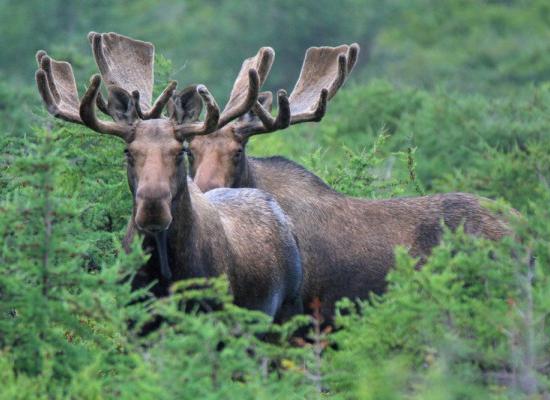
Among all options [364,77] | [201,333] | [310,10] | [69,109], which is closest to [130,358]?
[201,333]

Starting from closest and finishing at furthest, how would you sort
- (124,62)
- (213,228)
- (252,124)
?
(213,228), (124,62), (252,124)

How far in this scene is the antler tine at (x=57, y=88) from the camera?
1001 cm

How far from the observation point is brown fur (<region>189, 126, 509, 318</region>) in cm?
1133

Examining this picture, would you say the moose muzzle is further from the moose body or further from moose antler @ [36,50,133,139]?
the moose body

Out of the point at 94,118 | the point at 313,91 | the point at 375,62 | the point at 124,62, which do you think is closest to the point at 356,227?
the point at 313,91

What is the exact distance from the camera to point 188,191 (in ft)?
31.1

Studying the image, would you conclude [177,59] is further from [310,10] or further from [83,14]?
[310,10]

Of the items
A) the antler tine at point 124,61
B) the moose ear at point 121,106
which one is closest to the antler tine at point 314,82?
the antler tine at point 124,61

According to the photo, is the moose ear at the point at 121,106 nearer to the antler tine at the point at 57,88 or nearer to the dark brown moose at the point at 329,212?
the antler tine at the point at 57,88

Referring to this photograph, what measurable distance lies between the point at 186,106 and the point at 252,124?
7.92ft

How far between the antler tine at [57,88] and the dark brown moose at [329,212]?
3.65ft

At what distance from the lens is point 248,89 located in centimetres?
1013

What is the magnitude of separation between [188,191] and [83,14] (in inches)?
1154

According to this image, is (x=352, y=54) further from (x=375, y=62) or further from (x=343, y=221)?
(x=375, y=62)
